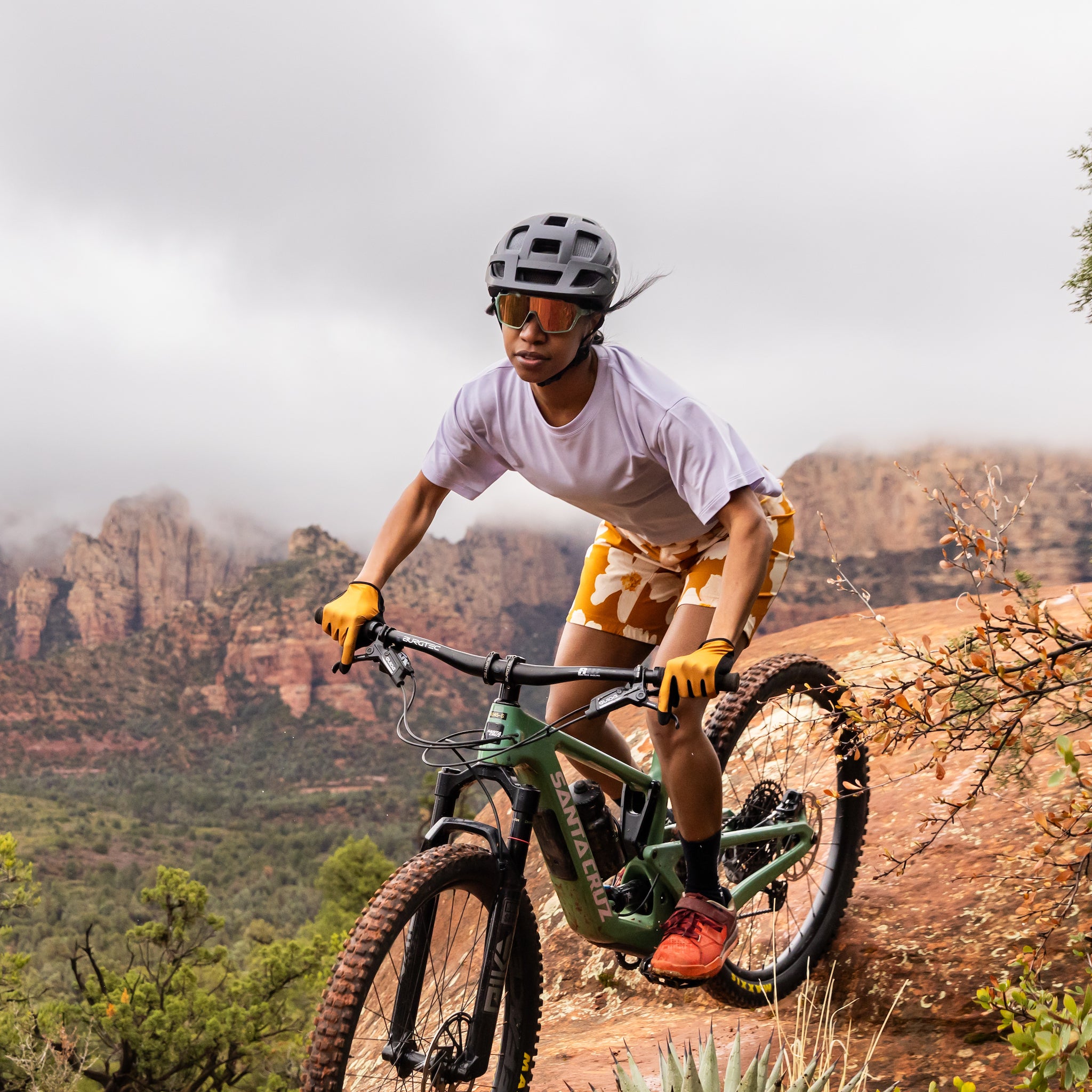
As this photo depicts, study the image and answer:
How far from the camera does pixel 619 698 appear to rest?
Answer: 9.12 feet

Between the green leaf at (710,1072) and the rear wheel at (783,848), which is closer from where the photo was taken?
the green leaf at (710,1072)

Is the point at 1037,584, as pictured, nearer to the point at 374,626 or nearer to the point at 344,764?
the point at 374,626

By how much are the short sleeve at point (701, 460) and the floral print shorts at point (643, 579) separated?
1.77 ft

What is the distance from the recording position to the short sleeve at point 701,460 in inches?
120

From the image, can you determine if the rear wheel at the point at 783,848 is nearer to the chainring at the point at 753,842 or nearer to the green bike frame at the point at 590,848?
the chainring at the point at 753,842

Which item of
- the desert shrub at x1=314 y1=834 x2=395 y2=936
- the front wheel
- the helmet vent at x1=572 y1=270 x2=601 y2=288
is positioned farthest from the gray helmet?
the desert shrub at x1=314 y1=834 x2=395 y2=936

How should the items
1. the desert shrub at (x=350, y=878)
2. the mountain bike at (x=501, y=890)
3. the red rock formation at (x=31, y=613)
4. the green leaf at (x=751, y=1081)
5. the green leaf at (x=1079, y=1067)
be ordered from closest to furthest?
the green leaf at (x=1079, y=1067), the mountain bike at (x=501, y=890), the green leaf at (x=751, y=1081), the desert shrub at (x=350, y=878), the red rock formation at (x=31, y=613)

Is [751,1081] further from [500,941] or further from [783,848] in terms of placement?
[783,848]

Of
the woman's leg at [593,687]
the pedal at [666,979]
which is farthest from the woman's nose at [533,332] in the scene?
the pedal at [666,979]

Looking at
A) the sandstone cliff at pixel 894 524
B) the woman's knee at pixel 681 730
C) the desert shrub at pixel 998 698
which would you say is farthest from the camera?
the sandstone cliff at pixel 894 524

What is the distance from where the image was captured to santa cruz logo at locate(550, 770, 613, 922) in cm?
317

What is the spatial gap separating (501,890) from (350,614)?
89 centimetres

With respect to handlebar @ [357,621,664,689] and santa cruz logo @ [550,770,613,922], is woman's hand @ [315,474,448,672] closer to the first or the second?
handlebar @ [357,621,664,689]

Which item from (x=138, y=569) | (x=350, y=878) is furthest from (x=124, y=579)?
(x=350, y=878)
